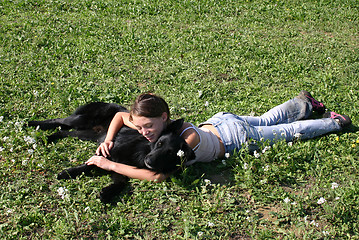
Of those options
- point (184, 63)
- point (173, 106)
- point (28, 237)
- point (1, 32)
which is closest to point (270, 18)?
point (184, 63)

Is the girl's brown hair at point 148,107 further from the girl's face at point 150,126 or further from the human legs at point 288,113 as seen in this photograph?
the human legs at point 288,113

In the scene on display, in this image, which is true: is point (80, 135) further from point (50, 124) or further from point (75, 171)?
point (75, 171)

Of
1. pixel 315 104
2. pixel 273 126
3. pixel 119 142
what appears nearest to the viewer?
pixel 119 142

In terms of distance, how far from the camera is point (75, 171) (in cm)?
405

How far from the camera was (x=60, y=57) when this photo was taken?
6.85 metres

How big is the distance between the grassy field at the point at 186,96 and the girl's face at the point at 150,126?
554 mm

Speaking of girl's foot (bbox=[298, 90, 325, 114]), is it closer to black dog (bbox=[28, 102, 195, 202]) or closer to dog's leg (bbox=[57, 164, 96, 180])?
black dog (bbox=[28, 102, 195, 202])

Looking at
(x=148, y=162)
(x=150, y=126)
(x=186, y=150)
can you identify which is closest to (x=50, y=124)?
(x=150, y=126)

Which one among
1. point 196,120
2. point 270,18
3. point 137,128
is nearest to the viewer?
point 137,128

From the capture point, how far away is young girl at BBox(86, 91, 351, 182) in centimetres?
386

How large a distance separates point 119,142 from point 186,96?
6.19 feet

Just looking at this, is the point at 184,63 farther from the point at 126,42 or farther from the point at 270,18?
the point at 270,18

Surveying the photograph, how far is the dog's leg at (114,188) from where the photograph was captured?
12.2 feet

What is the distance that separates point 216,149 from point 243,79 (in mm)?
2321
